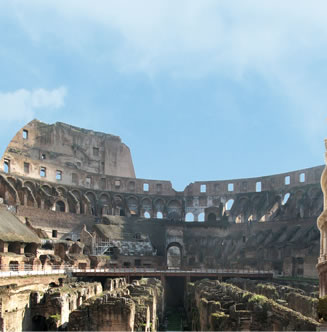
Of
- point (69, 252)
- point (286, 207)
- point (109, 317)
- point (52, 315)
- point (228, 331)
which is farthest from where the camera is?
point (286, 207)

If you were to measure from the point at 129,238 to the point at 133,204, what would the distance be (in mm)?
14814

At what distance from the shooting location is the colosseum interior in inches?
798

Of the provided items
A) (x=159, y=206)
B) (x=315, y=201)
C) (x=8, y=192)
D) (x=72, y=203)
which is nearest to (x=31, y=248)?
(x=8, y=192)

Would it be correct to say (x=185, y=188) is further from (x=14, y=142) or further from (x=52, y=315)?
(x=52, y=315)

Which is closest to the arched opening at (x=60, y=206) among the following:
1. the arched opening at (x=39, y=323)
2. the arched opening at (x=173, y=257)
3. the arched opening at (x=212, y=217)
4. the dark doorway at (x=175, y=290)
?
the arched opening at (x=173, y=257)

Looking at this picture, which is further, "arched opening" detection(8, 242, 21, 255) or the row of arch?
the row of arch

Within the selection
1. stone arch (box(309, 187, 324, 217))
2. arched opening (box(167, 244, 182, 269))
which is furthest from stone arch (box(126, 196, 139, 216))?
stone arch (box(309, 187, 324, 217))

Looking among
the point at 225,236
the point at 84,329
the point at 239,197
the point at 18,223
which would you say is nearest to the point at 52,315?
the point at 84,329

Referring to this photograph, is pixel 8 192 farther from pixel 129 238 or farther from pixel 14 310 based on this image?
pixel 14 310

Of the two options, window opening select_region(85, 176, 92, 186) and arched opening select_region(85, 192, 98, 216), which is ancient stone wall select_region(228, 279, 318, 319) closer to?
arched opening select_region(85, 192, 98, 216)

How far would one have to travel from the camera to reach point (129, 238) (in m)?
60.8

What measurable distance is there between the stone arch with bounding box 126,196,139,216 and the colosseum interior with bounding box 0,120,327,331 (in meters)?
0.18

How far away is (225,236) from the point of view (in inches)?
2611

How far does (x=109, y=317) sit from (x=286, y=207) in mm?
56500
